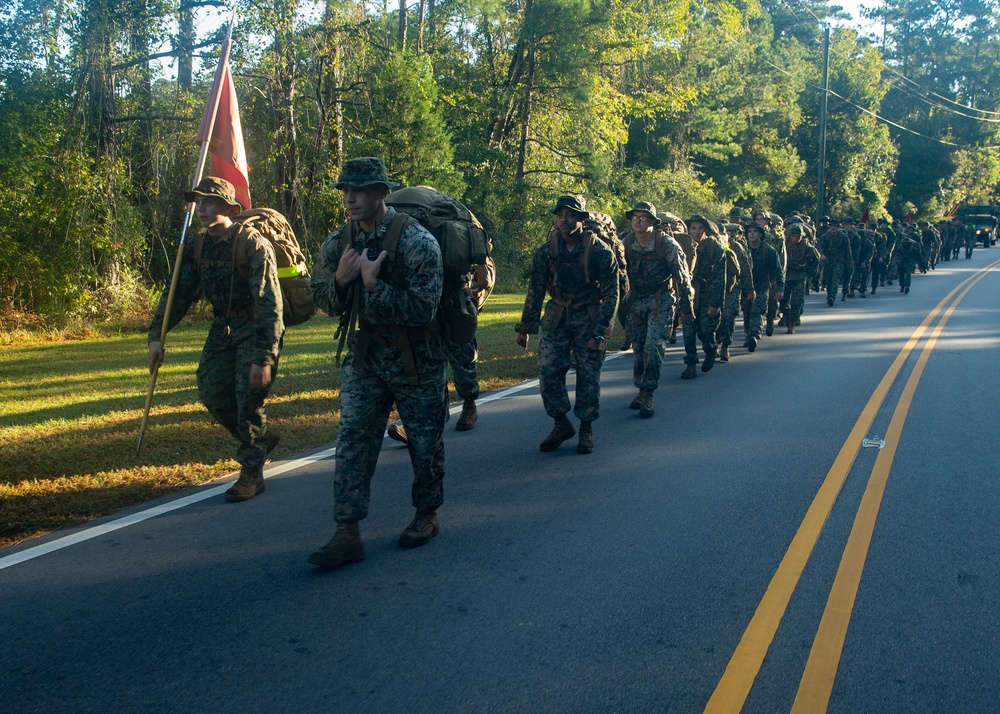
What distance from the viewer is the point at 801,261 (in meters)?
17.2

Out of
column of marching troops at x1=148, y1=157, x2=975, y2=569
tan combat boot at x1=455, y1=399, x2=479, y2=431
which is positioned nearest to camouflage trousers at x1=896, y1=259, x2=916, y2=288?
column of marching troops at x1=148, y1=157, x2=975, y2=569

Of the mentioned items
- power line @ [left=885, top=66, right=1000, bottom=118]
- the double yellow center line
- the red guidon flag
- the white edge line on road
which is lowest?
the double yellow center line

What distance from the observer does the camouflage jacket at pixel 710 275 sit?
470 inches

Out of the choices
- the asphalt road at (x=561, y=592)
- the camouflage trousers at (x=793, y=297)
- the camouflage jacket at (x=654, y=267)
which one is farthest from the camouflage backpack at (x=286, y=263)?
the camouflage trousers at (x=793, y=297)

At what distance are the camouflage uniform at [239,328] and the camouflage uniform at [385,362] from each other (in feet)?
3.18

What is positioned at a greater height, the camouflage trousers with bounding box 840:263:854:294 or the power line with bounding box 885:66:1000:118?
the power line with bounding box 885:66:1000:118

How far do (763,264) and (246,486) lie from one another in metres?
10.8

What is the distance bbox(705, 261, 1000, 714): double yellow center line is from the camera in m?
3.82

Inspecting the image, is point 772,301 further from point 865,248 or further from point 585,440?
point 585,440

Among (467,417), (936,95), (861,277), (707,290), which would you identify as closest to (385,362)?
(467,417)

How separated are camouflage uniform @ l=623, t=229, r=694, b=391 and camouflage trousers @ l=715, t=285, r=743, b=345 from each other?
140 inches

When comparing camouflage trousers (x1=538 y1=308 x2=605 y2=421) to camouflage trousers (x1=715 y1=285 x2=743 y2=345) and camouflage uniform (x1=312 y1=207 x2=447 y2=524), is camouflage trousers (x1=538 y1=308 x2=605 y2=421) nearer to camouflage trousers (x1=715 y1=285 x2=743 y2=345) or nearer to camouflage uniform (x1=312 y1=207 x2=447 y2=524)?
camouflage uniform (x1=312 y1=207 x2=447 y2=524)

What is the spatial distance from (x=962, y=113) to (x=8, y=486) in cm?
8229

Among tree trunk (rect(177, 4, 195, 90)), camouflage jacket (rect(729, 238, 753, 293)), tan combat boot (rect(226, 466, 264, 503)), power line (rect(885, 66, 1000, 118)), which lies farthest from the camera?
power line (rect(885, 66, 1000, 118))
